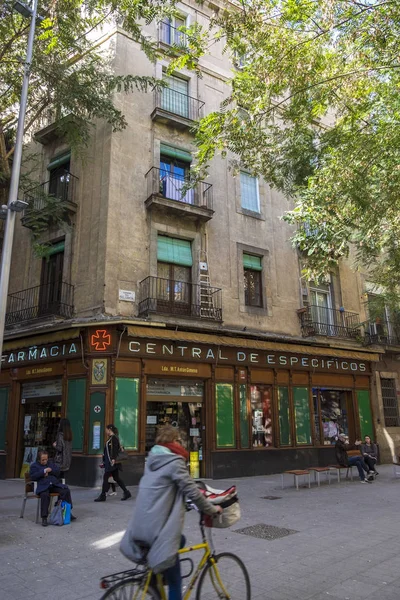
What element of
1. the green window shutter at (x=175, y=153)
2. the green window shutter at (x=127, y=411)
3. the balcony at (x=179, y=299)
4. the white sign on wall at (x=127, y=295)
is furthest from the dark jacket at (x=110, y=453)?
the green window shutter at (x=175, y=153)

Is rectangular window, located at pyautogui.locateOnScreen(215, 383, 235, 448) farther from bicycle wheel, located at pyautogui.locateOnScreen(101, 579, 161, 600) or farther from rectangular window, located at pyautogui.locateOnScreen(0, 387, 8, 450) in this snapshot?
bicycle wheel, located at pyautogui.locateOnScreen(101, 579, 161, 600)

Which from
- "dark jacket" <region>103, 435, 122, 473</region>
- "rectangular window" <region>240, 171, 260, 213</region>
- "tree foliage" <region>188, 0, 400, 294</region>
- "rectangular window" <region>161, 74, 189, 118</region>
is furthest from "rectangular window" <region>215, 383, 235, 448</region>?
"rectangular window" <region>161, 74, 189, 118</region>

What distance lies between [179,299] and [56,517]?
7.88 metres

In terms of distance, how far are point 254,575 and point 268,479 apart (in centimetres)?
917

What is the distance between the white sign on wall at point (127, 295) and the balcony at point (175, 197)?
2.89m

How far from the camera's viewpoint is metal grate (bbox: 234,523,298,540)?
6.93 m

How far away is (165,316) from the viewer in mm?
13688

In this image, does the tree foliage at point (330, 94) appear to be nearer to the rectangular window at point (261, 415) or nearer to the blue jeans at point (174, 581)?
the rectangular window at point (261, 415)

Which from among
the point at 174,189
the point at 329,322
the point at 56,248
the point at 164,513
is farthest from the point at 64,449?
the point at 329,322

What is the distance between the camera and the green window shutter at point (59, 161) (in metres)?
15.7

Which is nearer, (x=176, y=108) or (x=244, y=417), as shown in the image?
(x=244, y=417)

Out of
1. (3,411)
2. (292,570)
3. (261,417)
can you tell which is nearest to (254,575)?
(292,570)

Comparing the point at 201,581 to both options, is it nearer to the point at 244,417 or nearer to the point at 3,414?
the point at 244,417

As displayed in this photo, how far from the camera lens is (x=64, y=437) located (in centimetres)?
936
